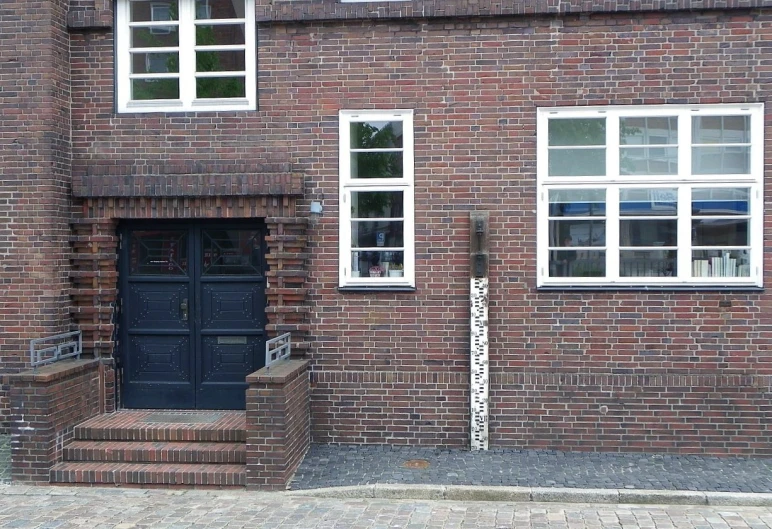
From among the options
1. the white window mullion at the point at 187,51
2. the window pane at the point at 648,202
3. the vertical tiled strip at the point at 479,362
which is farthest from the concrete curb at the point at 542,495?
the white window mullion at the point at 187,51

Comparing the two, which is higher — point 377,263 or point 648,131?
point 648,131

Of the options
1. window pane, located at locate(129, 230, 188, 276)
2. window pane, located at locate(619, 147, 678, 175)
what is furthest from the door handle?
window pane, located at locate(619, 147, 678, 175)

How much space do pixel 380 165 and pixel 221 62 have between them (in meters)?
2.24

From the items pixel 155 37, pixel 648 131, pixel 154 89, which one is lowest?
pixel 648 131

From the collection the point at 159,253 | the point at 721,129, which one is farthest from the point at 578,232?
the point at 159,253

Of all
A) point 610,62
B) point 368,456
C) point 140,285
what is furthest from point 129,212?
point 610,62

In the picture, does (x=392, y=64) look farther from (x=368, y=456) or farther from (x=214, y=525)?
(x=214, y=525)

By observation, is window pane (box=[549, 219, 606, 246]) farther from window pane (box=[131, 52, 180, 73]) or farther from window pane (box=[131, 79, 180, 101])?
window pane (box=[131, 52, 180, 73])

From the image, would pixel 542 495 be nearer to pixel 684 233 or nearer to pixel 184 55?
pixel 684 233

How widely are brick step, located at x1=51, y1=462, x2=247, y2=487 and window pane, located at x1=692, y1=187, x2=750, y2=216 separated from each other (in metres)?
5.60

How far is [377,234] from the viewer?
30.3 ft

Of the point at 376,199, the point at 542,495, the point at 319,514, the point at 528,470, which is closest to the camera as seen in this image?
the point at 319,514

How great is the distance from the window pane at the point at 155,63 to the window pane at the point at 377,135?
227 cm

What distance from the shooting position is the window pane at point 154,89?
950 cm
